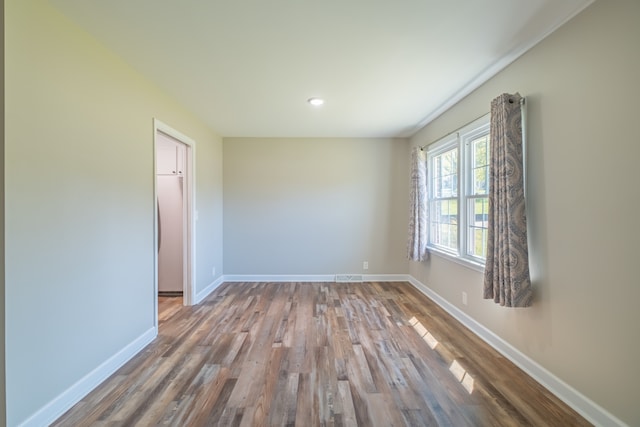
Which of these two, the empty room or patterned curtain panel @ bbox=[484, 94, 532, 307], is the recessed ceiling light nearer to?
the empty room

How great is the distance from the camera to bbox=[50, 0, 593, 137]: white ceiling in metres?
1.74

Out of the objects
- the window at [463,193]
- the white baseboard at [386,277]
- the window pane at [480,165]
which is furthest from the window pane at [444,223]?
the white baseboard at [386,277]

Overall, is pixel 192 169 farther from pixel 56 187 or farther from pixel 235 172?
pixel 56 187

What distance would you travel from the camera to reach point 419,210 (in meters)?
4.23

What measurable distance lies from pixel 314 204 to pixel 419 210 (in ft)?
5.65

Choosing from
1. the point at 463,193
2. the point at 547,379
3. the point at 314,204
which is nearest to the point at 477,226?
the point at 463,193

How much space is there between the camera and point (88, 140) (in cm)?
201

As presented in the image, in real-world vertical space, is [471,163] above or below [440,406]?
above

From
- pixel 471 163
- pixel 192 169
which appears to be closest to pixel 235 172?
pixel 192 169

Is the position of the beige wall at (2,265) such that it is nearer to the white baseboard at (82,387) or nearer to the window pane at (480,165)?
the white baseboard at (82,387)

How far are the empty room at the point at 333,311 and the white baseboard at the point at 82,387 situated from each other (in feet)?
0.04

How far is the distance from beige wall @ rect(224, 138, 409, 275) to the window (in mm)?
944

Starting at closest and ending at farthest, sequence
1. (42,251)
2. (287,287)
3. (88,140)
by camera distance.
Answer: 1. (42,251)
2. (88,140)
3. (287,287)

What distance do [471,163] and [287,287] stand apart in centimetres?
316
